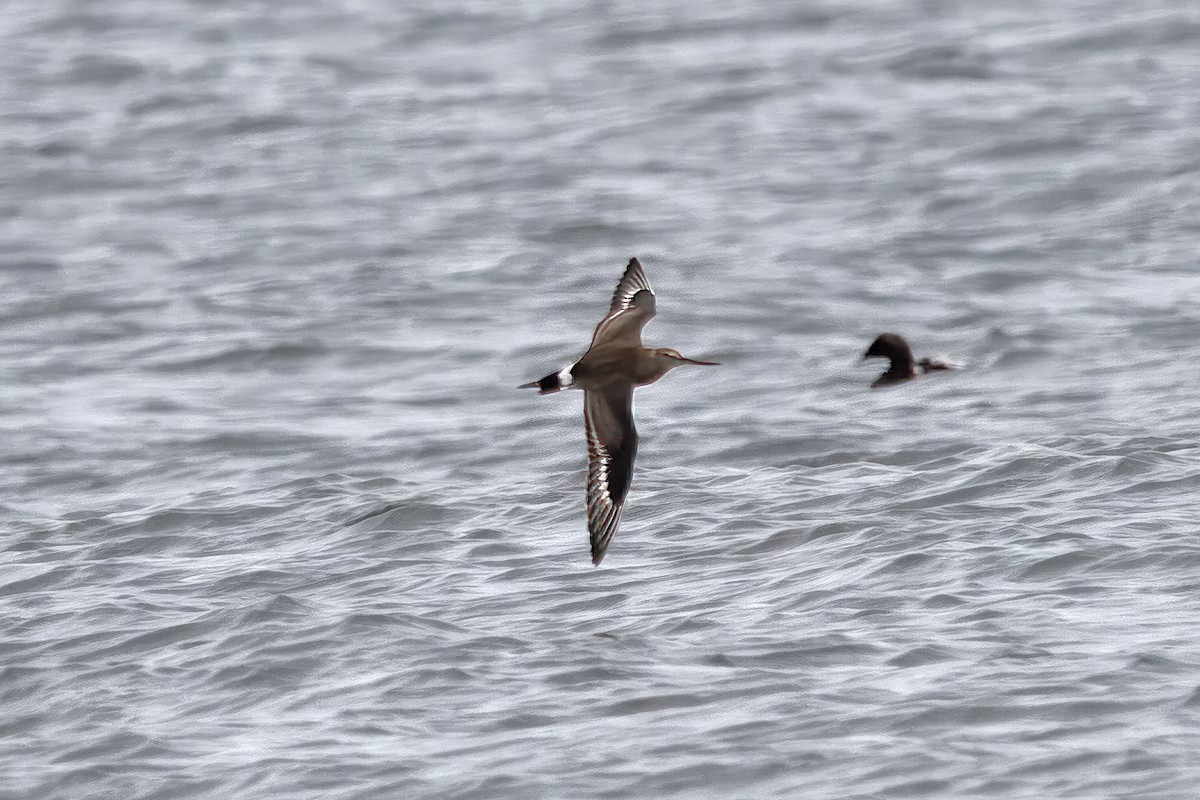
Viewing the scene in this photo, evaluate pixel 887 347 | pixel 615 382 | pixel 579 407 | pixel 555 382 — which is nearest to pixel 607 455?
pixel 615 382

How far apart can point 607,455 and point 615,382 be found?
34 centimetres

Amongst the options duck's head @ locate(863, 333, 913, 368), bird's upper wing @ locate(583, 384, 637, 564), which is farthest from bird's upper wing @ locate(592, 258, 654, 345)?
duck's head @ locate(863, 333, 913, 368)

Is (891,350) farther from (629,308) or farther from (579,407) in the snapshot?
(579,407)

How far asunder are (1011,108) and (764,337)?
7341 mm

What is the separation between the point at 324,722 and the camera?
880 cm

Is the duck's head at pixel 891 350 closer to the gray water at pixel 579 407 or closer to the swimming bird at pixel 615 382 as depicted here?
the swimming bird at pixel 615 382

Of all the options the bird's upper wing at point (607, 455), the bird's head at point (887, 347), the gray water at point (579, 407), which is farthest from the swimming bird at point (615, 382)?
the bird's head at point (887, 347)

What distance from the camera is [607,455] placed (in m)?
9.03

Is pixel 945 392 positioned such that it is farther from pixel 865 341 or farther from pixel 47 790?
pixel 47 790

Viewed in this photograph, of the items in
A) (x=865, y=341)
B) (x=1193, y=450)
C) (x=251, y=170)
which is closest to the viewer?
(x=1193, y=450)

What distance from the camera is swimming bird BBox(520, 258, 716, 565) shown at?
8797mm

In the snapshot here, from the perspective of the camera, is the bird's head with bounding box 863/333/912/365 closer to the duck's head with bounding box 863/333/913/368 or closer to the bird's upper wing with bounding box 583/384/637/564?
the duck's head with bounding box 863/333/913/368

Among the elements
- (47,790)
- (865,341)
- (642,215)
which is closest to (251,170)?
(642,215)

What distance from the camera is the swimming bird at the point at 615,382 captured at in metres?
8.80
